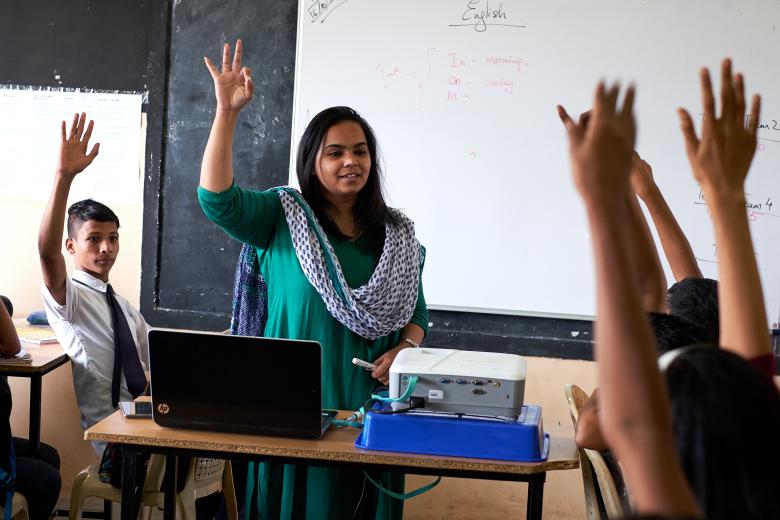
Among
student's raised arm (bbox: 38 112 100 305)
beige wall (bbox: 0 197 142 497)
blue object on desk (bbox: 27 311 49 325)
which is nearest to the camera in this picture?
student's raised arm (bbox: 38 112 100 305)

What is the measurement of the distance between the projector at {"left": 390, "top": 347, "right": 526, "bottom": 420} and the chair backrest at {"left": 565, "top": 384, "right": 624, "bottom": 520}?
21 cm

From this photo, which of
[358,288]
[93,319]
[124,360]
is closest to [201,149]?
[93,319]

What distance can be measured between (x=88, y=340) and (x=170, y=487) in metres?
0.93

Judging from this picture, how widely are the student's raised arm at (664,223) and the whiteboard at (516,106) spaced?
1.46m

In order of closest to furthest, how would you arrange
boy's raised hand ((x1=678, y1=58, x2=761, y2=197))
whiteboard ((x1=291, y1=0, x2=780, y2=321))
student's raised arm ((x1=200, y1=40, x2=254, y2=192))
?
boy's raised hand ((x1=678, y1=58, x2=761, y2=197))
student's raised arm ((x1=200, y1=40, x2=254, y2=192))
whiteboard ((x1=291, y1=0, x2=780, y2=321))

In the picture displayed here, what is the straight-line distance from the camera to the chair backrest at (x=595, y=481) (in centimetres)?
193

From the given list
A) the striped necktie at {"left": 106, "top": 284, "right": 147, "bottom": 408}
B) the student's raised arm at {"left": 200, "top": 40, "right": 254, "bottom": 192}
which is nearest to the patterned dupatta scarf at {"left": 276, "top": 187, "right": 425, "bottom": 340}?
the student's raised arm at {"left": 200, "top": 40, "right": 254, "bottom": 192}

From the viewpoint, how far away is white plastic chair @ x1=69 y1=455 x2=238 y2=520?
2.51 m

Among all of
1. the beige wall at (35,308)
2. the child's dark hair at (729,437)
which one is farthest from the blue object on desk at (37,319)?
the child's dark hair at (729,437)

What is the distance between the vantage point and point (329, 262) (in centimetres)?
235

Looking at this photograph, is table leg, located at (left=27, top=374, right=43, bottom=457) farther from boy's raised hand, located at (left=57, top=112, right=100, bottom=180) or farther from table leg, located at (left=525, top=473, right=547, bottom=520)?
table leg, located at (left=525, top=473, right=547, bottom=520)

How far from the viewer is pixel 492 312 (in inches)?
140

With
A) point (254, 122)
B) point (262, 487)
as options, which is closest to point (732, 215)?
point (262, 487)

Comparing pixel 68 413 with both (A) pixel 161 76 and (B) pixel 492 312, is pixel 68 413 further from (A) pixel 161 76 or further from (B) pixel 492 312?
(B) pixel 492 312
